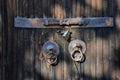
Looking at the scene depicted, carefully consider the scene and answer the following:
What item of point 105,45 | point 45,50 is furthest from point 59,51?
point 105,45

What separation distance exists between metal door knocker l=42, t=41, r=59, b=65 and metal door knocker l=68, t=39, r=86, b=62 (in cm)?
17

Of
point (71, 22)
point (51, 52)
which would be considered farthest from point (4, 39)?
point (71, 22)

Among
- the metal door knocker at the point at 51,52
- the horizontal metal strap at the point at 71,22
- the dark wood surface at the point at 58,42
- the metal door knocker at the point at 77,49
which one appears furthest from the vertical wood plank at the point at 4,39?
the metal door knocker at the point at 77,49

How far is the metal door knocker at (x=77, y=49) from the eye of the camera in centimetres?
468

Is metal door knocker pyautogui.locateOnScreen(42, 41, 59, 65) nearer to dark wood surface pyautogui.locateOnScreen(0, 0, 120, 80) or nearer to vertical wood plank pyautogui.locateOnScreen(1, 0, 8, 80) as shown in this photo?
dark wood surface pyautogui.locateOnScreen(0, 0, 120, 80)

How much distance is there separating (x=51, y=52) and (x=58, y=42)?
0.16 m

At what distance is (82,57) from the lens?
4684 millimetres

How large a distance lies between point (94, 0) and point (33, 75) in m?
1.21

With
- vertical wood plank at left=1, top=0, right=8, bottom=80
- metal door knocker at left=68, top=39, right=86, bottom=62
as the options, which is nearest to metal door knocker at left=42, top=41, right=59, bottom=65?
metal door knocker at left=68, top=39, right=86, bottom=62

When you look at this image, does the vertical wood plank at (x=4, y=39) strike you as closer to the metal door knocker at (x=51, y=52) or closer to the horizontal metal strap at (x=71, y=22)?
the horizontal metal strap at (x=71, y=22)

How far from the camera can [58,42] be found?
4746 millimetres

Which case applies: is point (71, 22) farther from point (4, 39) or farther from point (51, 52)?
point (4, 39)

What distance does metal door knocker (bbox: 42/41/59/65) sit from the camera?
4.70 meters

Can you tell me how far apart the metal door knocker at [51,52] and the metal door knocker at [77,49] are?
0.17 metres
